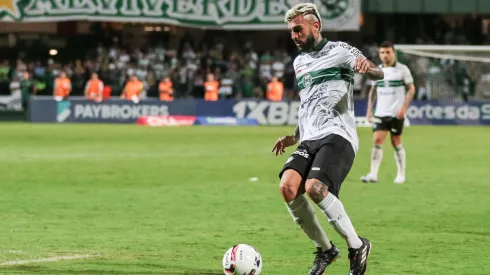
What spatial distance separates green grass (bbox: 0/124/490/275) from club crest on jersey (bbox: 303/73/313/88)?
63.0 inches

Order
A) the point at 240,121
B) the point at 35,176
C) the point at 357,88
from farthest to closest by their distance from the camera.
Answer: the point at 357,88 < the point at 240,121 < the point at 35,176

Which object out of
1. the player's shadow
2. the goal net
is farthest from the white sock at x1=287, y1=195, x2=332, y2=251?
the goal net

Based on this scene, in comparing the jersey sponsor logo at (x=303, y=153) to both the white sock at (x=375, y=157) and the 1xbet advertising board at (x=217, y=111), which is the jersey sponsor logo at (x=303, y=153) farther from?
the 1xbet advertising board at (x=217, y=111)

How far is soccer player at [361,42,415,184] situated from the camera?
18.0 metres

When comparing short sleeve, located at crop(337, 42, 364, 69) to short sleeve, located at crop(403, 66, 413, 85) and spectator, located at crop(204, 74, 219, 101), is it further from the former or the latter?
spectator, located at crop(204, 74, 219, 101)

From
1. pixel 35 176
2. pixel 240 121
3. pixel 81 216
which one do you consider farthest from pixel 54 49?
pixel 81 216

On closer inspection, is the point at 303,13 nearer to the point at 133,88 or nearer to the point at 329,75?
the point at 329,75

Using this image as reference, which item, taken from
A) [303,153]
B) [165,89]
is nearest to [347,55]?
[303,153]

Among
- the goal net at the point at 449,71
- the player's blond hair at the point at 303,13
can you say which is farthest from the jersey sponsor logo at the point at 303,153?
the goal net at the point at 449,71

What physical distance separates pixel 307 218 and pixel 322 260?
36 centimetres

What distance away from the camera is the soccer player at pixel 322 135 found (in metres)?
8.43

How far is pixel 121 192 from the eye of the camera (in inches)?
645

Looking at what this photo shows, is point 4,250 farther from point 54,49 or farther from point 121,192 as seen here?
point 54,49

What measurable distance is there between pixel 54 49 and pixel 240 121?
12523mm
